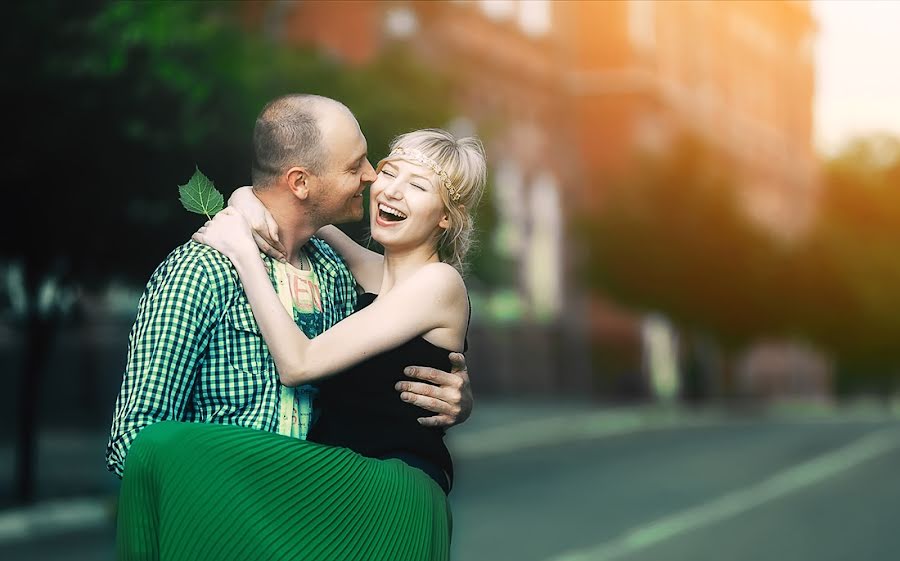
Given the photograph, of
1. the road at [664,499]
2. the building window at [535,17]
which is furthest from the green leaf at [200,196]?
the building window at [535,17]

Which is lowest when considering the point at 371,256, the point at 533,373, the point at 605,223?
the point at 533,373

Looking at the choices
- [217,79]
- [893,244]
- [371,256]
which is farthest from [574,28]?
[371,256]

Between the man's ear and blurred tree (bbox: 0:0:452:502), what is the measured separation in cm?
921

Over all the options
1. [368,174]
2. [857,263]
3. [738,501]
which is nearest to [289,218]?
[368,174]

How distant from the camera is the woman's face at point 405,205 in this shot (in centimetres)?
373

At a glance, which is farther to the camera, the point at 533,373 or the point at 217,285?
the point at 533,373

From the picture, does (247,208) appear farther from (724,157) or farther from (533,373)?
(724,157)

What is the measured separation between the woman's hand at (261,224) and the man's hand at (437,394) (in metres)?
0.36

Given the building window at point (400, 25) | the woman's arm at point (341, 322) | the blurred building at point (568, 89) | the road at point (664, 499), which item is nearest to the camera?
the woman's arm at point (341, 322)

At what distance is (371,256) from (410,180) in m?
0.50

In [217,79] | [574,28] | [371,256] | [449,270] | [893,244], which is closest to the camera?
[449,270]

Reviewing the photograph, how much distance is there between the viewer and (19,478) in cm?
1675

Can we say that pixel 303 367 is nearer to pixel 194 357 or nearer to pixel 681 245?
pixel 194 357

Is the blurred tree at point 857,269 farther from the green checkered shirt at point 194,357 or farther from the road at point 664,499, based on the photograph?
the green checkered shirt at point 194,357
